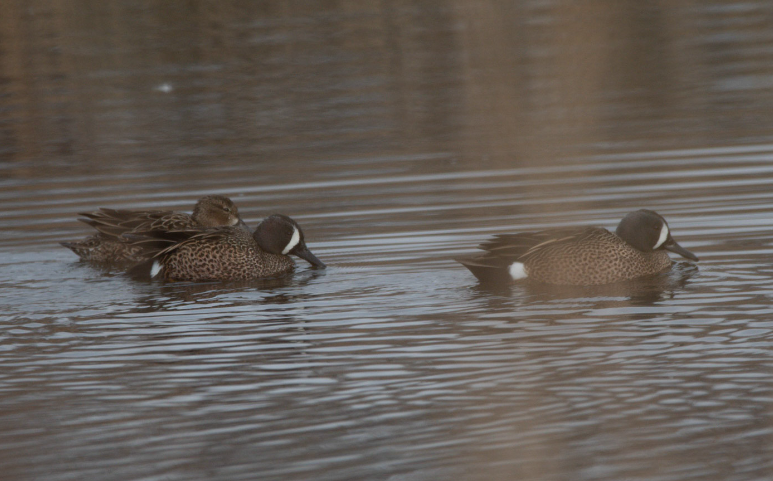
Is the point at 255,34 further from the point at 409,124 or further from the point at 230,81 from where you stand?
the point at 409,124

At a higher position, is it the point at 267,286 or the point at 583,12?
the point at 583,12

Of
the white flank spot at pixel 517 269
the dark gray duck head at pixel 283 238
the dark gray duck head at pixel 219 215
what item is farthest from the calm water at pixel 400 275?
the dark gray duck head at pixel 219 215

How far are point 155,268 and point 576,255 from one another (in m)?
3.06

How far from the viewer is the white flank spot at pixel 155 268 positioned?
932cm

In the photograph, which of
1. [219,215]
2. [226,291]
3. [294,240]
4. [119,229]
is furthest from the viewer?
[219,215]

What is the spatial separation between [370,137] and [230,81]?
6032 millimetres

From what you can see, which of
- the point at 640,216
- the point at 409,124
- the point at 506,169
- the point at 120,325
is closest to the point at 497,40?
the point at 409,124

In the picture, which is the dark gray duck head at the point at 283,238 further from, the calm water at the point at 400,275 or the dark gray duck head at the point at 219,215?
the dark gray duck head at the point at 219,215

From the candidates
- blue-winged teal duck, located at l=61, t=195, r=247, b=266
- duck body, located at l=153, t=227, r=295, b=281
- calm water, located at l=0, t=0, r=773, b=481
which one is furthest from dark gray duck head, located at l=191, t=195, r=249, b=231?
duck body, located at l=153, t=227, r=295, b=281

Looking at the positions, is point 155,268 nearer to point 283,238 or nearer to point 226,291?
point 226,291

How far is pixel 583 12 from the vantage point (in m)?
26.4

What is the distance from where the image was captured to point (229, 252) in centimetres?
931

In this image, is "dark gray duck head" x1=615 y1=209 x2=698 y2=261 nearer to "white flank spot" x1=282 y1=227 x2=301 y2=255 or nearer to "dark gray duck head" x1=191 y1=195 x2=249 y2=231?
"white flank spot" x1=282 y1=227 x2=301 y2=255

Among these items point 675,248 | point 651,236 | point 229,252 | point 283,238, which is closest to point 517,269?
point 651,236
